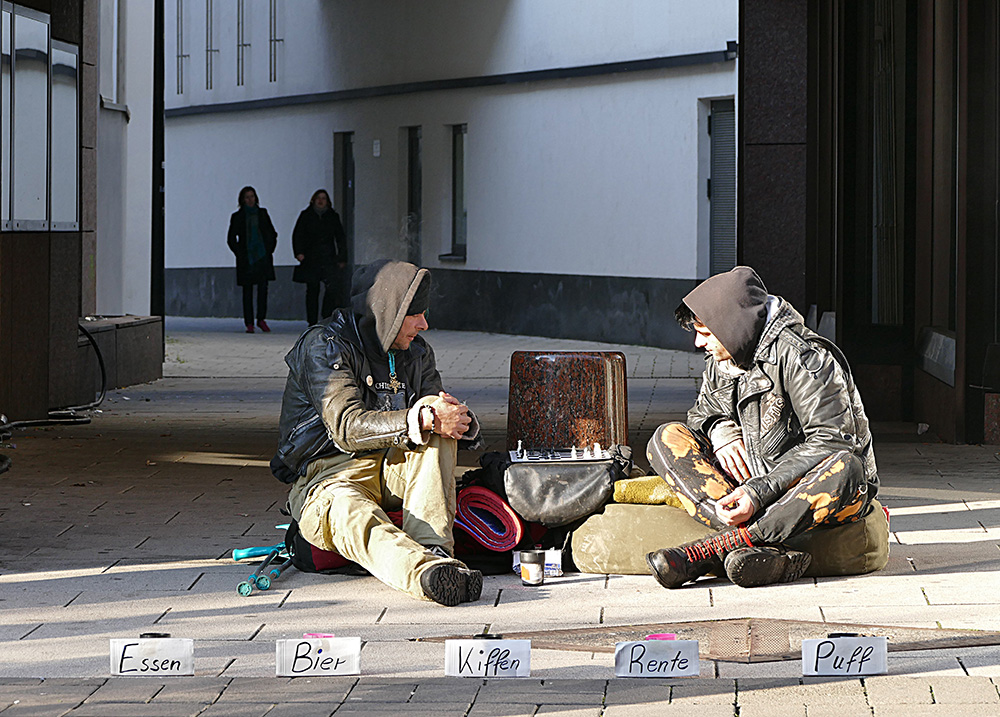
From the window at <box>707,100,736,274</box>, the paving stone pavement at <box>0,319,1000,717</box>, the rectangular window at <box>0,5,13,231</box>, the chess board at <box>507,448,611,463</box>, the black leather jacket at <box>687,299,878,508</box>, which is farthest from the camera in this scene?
the window at <box>707,100,736,274</box>

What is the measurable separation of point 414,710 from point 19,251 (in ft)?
23.9

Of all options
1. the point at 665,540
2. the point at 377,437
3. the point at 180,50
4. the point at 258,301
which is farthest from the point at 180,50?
the point at 665,540

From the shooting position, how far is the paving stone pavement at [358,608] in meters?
4.58

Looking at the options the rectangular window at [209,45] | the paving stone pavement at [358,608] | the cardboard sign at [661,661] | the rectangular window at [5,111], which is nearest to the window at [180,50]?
the rectangular window at [209,45]

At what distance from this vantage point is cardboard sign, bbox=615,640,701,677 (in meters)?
4.77

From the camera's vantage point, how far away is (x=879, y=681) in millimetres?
4703

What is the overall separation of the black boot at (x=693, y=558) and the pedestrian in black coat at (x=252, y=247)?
15.8m

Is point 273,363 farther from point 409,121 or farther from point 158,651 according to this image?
point 158,651

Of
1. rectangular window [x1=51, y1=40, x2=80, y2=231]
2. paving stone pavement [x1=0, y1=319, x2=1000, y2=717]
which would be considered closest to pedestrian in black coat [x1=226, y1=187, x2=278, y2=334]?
rectangular window [x1=51, y1=40, x2=80, y2=231]

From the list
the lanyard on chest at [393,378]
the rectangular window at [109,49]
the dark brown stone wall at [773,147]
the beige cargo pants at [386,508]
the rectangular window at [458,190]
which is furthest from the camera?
the rectangular window at [458,190]

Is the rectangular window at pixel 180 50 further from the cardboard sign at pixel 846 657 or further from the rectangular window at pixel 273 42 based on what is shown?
the cardboard sign at pixel 846 657

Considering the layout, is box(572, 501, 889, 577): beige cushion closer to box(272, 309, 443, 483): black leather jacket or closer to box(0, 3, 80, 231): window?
box(272, 309, 443, 483): black leather jacket

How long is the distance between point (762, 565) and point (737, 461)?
0.43 metres

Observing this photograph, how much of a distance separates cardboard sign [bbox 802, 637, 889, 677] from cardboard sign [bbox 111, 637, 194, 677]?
1.68 meters
